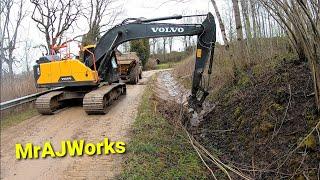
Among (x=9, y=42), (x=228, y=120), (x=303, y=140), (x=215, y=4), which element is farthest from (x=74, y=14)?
(x=303, y=140)

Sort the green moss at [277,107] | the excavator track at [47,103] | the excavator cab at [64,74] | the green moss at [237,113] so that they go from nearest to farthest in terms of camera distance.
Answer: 1. the green moss at [277,107]
2. the green moss at [237,113]
3. the excavator track at [47,103]
4. the excavator cab at [64,74]

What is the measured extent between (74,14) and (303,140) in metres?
22.3

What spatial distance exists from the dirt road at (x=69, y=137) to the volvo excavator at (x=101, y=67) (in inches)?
16.2

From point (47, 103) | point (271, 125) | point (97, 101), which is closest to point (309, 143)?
point (271, 125)

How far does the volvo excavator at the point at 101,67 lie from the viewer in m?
10.8

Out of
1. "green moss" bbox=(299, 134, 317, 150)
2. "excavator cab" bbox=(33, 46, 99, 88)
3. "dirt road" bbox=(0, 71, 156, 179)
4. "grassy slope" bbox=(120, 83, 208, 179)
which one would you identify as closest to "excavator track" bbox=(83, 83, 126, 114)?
"dirt road" bbox=(0, 71, 156, 179)

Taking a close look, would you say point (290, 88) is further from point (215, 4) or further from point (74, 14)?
point (74, 14)

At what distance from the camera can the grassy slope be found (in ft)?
21.8

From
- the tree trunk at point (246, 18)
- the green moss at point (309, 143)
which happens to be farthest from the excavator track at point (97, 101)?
the tree trunk at point (246, 18)

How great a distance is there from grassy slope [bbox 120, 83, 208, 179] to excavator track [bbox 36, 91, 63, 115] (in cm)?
253

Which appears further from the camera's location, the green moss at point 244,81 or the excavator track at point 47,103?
the green moss at point 244,81

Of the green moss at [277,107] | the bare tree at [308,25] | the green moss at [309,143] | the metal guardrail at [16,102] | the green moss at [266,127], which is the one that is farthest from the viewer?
the metal guardrail at [16,102]

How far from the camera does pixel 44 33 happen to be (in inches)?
930

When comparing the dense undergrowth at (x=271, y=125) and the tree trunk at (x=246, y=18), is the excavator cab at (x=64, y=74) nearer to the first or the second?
the dense undergrowth at (x=271, y=125)
